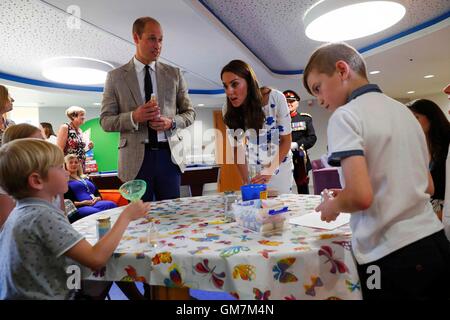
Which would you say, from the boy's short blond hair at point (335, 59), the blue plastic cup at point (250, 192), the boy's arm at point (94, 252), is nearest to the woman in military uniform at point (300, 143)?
the blue plastic cup at point (250, 192)

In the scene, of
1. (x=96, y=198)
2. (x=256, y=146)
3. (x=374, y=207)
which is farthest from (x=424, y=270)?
(x=96, y=198)

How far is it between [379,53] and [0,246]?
522 centimetres

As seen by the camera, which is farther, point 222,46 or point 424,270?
point 222,46

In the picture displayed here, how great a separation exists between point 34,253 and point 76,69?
164 inches

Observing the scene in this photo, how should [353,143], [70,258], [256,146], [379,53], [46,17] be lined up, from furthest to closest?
[379,53] → [46,17] → [256,146] → [70,258] → [353,143]

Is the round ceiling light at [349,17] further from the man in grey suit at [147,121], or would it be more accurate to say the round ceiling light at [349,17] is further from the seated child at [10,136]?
the seated child at [10,136]

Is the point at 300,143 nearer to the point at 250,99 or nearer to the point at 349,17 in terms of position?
the point at 349,17

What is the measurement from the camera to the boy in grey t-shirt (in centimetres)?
80

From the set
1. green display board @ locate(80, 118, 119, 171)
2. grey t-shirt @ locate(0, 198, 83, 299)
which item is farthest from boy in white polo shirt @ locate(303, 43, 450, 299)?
green display board @ locate(80, 118, 119, 171)

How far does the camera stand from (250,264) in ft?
2.42

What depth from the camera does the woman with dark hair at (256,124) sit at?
73.3 inches

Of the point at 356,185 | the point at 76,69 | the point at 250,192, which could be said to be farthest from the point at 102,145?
the point at 356,185
